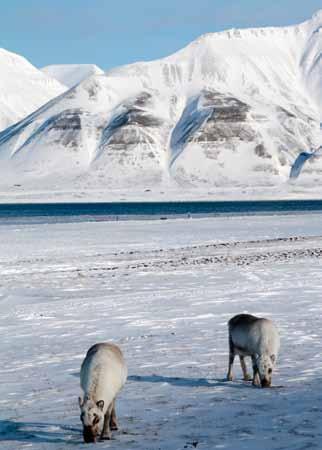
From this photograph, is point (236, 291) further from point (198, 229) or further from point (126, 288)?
point (198, 229)

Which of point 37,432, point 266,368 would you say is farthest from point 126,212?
point 37,432

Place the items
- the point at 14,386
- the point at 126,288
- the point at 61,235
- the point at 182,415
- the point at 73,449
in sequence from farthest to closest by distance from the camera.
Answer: the point at 61,235 < the point at 126,288 < the point at 14,386 < the point at 182,415 < the point at 73,449

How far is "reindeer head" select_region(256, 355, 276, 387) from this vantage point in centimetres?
1538

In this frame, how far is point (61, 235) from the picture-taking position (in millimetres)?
67938

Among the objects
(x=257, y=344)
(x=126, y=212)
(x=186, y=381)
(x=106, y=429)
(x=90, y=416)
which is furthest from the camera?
(x=126, y=212)

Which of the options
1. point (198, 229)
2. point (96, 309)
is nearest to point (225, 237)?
point (198, 229)

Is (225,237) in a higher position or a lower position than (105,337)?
lower

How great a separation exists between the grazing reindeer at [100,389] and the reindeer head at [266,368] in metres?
2.83

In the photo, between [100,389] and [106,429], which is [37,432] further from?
[100,389]

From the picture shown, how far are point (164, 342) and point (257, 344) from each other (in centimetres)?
527

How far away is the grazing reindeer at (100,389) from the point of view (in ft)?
40.9

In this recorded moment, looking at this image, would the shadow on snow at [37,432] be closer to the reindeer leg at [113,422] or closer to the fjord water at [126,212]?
the reindeer leg at [113,422]

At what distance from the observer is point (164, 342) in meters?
20.5

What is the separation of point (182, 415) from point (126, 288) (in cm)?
1834
